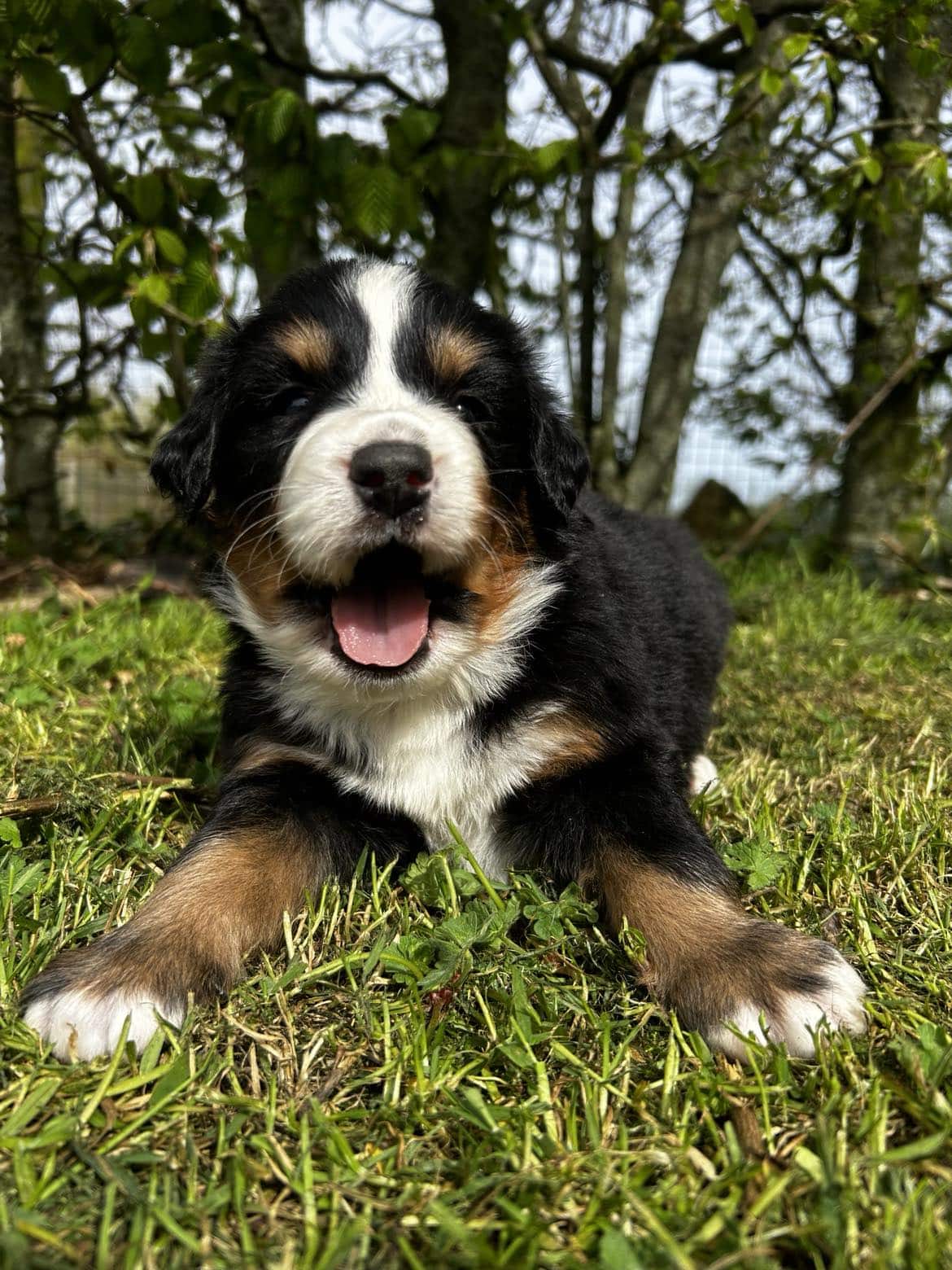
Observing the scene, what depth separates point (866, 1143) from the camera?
139 cm

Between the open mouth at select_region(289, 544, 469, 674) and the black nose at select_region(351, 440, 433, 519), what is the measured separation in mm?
176

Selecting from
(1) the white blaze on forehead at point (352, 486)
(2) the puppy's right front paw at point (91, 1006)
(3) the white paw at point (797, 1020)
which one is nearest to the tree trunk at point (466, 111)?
(1) the white blaze on forehead at point (352, 486)

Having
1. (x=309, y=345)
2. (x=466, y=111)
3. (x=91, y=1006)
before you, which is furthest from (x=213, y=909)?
(x=466, y=111)

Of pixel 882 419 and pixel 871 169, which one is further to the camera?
pixel 882 419

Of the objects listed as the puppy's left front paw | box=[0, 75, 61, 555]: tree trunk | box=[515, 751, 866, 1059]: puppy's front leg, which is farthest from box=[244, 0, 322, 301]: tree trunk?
the puppy's left front paw

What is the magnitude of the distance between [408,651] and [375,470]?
0.44 m

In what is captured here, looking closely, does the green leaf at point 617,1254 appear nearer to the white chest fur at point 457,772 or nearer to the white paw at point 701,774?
the white chest fur at point 457,772

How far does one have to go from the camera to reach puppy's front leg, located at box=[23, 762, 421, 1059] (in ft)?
5.67

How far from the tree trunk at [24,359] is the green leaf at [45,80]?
1976 mm

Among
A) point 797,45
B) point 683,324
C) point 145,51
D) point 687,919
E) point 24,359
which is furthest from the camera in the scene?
point 683,324

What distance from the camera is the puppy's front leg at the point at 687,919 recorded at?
1731 mm

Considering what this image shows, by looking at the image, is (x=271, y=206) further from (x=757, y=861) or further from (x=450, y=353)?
(x=757, y=861)

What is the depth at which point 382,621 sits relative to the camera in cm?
232

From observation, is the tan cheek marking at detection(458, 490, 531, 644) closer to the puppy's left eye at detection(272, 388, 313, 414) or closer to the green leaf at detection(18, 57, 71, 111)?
the puppy's left eye at detection(272, 388, 313, 414)
